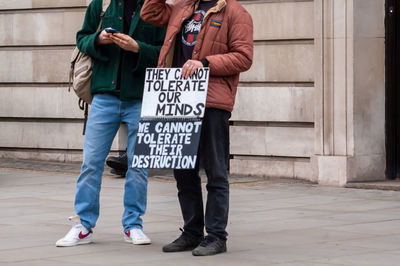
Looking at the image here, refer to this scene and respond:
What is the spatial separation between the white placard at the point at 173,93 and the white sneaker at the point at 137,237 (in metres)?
0.92

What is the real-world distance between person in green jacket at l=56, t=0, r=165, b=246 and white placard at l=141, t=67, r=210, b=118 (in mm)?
435

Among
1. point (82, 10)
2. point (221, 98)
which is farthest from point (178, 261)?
point (82, 10)

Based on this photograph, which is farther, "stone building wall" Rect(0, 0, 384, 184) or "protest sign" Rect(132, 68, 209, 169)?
"stone building wall" Rect(0, 0, 384, 184)

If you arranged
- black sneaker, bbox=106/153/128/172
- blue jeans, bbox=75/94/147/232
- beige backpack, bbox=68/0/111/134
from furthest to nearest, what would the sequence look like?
1. black sneaker, bbox=106/153/128/172
2. beige backpack, bbox=68/0/111/134
3. blue jeans, bbox=75/94/147/232

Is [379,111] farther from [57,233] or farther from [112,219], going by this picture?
[57,233]

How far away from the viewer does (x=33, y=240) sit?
7402 mm

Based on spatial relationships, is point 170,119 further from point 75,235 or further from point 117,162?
point 117,162

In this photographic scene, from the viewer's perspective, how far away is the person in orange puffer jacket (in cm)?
666

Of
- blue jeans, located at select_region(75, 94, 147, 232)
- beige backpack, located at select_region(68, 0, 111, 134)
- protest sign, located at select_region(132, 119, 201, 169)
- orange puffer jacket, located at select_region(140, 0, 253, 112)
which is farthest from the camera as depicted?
beige backpack, located at select_region(68, 0, 111, 134)

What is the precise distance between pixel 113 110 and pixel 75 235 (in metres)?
0.93

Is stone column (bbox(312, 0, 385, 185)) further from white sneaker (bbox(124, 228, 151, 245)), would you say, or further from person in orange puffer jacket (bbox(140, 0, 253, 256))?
person in orange puffer jacket (bbox(140, 0, 253, 256))

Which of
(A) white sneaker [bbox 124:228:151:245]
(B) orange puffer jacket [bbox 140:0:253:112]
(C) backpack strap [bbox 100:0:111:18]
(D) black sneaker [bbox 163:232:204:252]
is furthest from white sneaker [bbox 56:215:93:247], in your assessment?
(C) backpack strap [bbox 100:0:111:18]

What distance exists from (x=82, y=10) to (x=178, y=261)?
877 cm

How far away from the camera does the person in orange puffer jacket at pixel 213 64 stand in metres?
6.66
